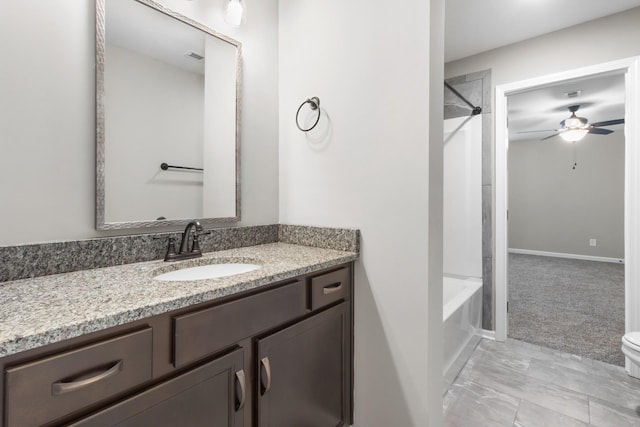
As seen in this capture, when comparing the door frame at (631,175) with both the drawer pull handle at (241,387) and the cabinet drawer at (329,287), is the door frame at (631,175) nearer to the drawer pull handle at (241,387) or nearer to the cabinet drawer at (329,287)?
the cabinet drawer at (329,287)

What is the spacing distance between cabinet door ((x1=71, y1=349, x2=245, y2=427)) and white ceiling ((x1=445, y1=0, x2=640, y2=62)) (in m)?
2.60

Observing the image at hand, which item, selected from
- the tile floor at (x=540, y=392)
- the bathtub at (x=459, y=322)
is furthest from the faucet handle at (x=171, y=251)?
the tile floor at (x=540, y=392)

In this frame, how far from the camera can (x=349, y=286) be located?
149cm

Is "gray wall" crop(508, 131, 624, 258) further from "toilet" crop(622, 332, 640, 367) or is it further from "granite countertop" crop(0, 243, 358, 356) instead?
"granite countertop" crop(0, 243, 358, 356)

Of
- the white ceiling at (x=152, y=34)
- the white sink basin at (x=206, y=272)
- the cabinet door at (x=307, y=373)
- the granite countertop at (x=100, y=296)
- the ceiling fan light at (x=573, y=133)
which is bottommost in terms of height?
the cabinet door at (x=307, y=373)

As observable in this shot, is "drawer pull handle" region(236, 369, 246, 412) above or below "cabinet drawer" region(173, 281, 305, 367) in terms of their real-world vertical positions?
below

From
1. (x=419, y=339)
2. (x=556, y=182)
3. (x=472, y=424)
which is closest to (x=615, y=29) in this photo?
(x=419, y=339)

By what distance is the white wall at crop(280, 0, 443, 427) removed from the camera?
4.35ft

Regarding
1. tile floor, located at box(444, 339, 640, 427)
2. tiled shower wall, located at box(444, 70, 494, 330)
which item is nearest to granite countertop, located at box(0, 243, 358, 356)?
tile floor, located at box(444, 339, 640, 427)

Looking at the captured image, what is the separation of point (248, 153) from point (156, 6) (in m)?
0.77

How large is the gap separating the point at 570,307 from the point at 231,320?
403cm

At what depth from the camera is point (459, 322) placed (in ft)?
7.07

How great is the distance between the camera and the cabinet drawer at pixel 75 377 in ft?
1.94

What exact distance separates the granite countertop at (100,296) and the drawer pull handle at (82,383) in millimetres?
103
